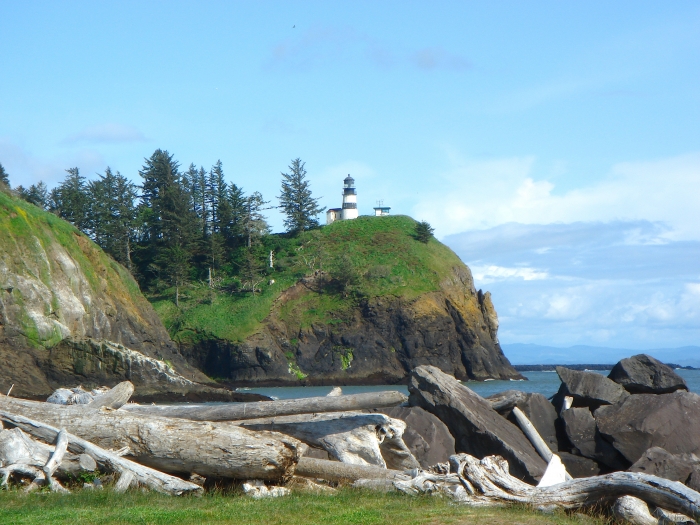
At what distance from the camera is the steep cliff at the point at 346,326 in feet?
241

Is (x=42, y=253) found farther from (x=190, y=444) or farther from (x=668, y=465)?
(x=668, y=465)

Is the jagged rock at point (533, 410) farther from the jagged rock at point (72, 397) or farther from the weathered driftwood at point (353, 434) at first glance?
the jagged rock at point (72, 397)

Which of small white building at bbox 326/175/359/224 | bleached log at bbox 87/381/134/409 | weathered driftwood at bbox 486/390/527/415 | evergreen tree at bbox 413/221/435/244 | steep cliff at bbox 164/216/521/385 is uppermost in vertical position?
small white building at bbox 326/175/359/224

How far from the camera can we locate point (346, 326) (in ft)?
252

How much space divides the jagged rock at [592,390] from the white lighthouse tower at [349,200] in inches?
3529

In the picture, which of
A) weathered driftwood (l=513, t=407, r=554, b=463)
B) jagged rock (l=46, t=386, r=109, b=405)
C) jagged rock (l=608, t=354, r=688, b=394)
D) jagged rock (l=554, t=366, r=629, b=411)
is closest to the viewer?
weathered driftwood (l=513, t=407, r=554, b=463)

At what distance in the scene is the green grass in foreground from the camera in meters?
8.19

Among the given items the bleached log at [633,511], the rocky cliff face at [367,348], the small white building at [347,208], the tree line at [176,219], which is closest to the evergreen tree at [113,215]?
the tree line at [176,219]

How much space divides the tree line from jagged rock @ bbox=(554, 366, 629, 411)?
2760 inches

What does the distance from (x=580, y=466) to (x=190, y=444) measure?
754 centimetres

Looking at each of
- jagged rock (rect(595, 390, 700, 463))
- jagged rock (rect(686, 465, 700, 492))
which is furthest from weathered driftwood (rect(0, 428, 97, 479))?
jagged rock (rect(595, 390, 700, 463))

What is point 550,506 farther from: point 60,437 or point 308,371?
point 308,371

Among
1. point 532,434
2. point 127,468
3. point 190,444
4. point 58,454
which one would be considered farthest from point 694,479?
point 58,454

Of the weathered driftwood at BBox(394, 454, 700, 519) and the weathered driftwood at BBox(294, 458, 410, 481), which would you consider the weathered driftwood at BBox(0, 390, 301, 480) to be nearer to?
the weathered driftwood at BBox(294, 458, 410, 481)
